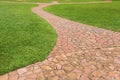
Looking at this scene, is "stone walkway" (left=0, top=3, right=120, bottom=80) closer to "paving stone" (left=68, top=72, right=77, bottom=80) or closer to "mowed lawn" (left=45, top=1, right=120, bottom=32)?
"paving stone" (left=68, top=72, right=77, bottom=80)

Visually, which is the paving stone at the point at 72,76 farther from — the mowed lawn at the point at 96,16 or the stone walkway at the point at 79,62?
the mowed lawn at the point at 96,16

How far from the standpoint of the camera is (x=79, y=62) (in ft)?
20.8

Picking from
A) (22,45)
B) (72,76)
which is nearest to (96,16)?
(22,45)

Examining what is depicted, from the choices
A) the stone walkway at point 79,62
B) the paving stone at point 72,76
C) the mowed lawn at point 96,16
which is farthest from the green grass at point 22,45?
the mowed lawn at point 96,16

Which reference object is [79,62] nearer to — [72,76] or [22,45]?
[72,76]

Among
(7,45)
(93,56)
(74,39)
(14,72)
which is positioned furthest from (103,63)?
(7,45)

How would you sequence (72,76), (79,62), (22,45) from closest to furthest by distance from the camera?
(72,76) → (79,62) → (22,45)

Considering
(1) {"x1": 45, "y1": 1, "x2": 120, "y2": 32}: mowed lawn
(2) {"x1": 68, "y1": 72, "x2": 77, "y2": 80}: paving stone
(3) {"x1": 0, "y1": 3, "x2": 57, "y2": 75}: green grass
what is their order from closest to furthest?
(2) {"x1": 68, "y1": 72, "x2": 77, "y2": 80}: paving stone → (3) {"x1": 0, "y1": 3, "x2": 57, "y2": 75}: green grass → (1) {"x1": 45, "y1": 1, "x2": 120, "y2": 32}: mowed lawn

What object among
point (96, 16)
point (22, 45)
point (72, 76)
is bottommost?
point (72, 76)

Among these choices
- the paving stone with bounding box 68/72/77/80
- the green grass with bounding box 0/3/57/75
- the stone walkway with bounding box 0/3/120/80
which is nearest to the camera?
the paving stone with bounding box 68/72/77/80

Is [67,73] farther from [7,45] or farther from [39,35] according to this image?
[39,35]

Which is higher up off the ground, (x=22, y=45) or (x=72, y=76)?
(x=22, y=45)

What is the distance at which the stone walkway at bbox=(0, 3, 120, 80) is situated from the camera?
17.8ft

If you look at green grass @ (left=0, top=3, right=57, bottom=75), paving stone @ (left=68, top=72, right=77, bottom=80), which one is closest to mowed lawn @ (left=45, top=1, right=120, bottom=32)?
green grass @ (left=0, top=3, right=57, bottom=75)
